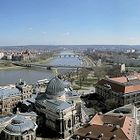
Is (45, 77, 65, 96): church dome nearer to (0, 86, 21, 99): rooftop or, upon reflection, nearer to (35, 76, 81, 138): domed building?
(35, 76, 81, 138): domed building

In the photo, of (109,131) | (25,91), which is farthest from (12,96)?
(109,131)

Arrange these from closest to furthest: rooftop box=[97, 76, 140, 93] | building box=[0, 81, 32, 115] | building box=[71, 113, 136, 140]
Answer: building box=[71, 113, 136, 140]
building box=[0, 81, 32, 115]
rooftop box=[97, 76, 140, 93]

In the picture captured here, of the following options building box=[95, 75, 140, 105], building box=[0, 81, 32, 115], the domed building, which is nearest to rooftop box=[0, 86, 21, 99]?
building box=[0, 81, 32, 115]

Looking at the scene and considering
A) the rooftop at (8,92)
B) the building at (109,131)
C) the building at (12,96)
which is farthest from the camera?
the rooftop at (8,92)

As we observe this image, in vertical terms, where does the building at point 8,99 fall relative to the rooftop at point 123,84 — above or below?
below

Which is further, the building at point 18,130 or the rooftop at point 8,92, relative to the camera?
the rooftop at point 8,92

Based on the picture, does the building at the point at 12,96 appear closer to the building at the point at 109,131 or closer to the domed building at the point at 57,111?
the domed building at the point at 57,111

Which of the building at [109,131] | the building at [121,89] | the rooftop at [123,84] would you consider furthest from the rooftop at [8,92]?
the building at [109,131]

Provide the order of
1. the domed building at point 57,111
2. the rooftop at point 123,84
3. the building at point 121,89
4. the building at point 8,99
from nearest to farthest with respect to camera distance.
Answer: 1. the domed building at point 57,111
2. the building at point 8,99
3. the building at point 121,89
4. the rooftop at point 123,84

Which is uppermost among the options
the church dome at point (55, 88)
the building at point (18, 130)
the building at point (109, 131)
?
the church dome at point (55, 88)
